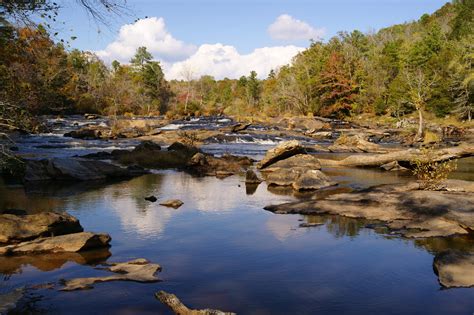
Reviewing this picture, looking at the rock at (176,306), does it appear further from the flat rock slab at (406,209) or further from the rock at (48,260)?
the flat rock slab at (406,209)

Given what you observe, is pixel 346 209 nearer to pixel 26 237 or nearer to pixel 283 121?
pixel 26 237

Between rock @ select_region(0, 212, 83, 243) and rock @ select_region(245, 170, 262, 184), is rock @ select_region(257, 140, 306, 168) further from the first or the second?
rock @ select_region(0, 212, 83, 243)

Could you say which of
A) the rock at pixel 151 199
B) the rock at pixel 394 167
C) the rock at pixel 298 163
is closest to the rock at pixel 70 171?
the rock at pixel 151 199

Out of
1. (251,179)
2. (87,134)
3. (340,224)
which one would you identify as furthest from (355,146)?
(87,134)

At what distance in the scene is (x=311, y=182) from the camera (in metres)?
16.7

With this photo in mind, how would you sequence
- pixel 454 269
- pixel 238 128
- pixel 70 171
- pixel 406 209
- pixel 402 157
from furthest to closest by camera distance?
1. pixel 238 128
2. pixel 402 157
3. pixel 70 171
4. pixel 406 209
5. pixel 454 269

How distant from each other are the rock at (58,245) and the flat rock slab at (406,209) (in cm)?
547

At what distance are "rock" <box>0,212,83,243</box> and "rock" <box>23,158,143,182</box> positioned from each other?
8.90 meters

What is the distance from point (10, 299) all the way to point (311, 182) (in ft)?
39.5

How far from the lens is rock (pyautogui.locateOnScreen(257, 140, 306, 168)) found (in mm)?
21500

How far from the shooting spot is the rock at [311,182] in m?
16.5

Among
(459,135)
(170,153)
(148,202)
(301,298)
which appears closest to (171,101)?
(459,135)

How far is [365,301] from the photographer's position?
654 cm

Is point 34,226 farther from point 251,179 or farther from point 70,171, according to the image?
point 251,179
